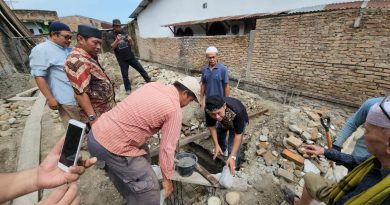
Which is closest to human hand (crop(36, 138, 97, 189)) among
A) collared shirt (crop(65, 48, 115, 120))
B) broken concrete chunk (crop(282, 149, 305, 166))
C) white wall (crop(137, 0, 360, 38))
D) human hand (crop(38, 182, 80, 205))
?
human hand (crop(38, 182, 80, 205))

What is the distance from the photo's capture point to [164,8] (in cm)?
1250

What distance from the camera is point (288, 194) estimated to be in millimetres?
2656

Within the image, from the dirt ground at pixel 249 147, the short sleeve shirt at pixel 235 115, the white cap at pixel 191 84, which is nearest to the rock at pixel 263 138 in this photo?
the dirt ground at pixel 249 147

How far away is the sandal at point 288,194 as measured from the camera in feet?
8.43

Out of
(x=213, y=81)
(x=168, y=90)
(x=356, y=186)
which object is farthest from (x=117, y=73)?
(x=356, y=186)

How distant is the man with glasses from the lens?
8.34 feet

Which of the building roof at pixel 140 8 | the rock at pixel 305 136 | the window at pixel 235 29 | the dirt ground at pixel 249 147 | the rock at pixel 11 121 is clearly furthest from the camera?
the building roof at pixel 140 8

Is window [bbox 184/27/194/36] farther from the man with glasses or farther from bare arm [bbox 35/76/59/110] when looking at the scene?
bare arm [bbox 35/76/59/110]

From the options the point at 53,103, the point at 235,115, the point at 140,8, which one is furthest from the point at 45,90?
the point at 140,8

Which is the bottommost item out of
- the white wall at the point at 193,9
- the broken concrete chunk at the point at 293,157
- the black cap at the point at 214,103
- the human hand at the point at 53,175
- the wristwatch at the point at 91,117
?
the broken concrete chunk at the point at 293,157

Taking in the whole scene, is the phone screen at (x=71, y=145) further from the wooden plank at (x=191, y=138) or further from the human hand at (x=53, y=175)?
the wooden plank at (x=191, y=138)

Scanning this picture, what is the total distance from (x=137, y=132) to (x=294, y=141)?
2.85 m

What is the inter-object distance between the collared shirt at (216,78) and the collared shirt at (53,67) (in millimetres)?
2240

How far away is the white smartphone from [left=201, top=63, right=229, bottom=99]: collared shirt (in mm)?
2882
